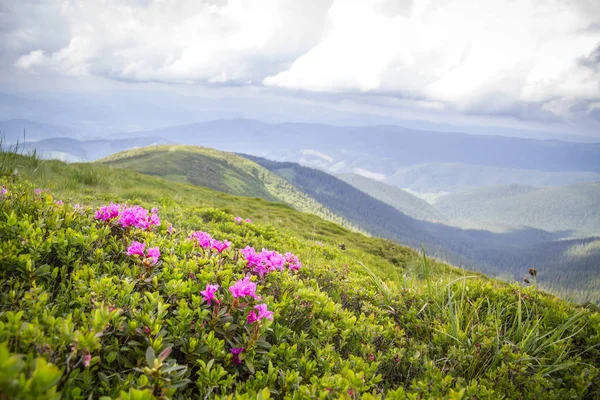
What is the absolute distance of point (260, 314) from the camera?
2838 millimetres

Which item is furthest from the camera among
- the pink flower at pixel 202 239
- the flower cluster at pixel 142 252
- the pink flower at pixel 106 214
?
the pink flower at pixel 202 239

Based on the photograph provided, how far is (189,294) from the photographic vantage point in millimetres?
3113

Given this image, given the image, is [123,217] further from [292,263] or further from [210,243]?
[292,263]

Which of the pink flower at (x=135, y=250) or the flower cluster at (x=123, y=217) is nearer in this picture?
the pink flower at (x=135, y=250)

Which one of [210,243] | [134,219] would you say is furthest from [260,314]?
[134,219]

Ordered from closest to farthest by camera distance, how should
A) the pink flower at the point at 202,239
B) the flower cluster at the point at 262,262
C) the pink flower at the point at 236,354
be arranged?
the pink flower at the point at 236,354 < the flower cluster at the point at 262,262 < the pink flower at the point at 202,239

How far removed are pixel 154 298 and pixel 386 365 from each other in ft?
8.21

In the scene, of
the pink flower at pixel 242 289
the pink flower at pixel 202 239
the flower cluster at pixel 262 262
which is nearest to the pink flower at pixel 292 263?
the flower cluster at pixel 262 262

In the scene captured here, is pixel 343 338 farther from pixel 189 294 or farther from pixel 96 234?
pixel 96 234

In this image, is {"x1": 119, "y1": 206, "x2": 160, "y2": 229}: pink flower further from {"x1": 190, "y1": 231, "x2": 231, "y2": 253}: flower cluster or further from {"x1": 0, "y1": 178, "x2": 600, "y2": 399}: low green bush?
{"x1": 190, "y1": 231, "x2": 231, "y2": 253}: flower cluster

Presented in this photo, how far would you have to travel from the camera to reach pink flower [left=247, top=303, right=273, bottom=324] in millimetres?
2818

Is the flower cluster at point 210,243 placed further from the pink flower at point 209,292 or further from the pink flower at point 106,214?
the pink flower at point 209,292

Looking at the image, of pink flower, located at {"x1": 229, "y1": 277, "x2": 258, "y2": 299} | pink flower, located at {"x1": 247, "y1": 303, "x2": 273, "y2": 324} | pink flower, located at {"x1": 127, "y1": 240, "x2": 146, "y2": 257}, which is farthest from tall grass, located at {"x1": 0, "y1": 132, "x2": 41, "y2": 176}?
pink flower, located at {"x1": 247, "y1": 303, "x2": 273, "y2": 324}

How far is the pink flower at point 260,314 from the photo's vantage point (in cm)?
282
